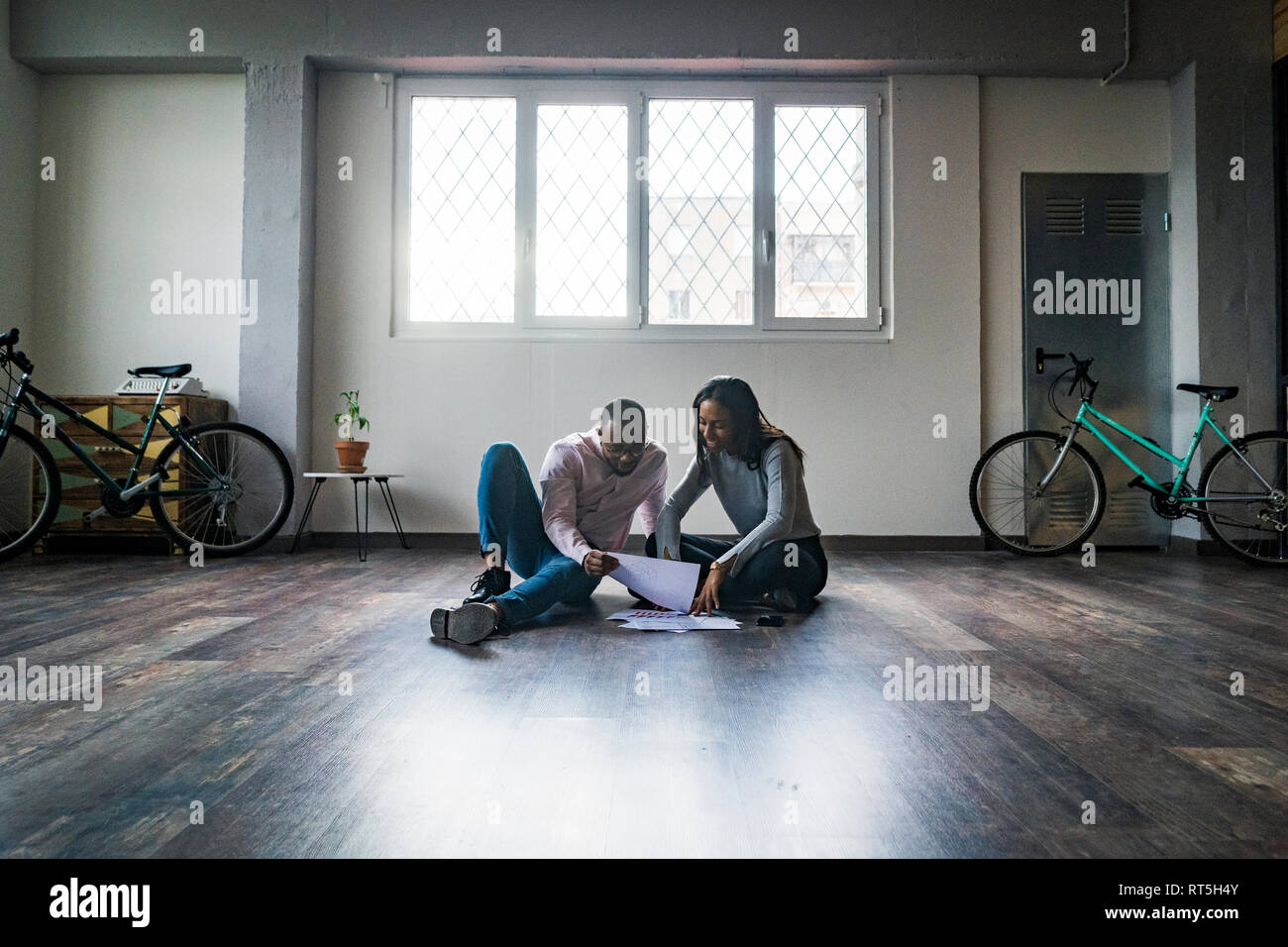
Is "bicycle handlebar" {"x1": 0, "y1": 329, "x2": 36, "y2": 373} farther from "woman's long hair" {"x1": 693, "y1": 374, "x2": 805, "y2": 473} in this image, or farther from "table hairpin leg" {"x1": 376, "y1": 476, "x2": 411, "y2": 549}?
"woman's long hair" {"x1": 693, "y1": 374, "x2": 805, "y2": 473}

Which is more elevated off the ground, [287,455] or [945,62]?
[945,62]

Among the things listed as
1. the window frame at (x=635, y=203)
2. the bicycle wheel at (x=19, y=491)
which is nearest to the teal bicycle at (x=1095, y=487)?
the window frame at (x=635, y=203)

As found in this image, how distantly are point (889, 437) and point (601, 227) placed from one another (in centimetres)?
193

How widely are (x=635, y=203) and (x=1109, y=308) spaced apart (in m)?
2.60

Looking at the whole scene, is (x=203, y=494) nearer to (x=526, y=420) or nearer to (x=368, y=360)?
(x=368, y=360)

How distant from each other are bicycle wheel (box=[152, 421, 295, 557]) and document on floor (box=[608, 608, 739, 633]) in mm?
2334

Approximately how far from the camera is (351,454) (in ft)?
14.2

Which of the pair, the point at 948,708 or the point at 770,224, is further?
the point at 770,224

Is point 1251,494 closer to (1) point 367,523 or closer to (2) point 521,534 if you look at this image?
(2) point 521,534

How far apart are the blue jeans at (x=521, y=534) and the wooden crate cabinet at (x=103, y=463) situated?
2.32 metres

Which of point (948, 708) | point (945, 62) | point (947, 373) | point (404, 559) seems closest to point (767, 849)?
point (948, 708)

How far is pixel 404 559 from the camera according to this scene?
4145mm

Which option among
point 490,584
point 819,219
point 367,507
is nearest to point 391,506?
point 367,507

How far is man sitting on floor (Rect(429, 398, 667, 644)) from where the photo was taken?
250cm
